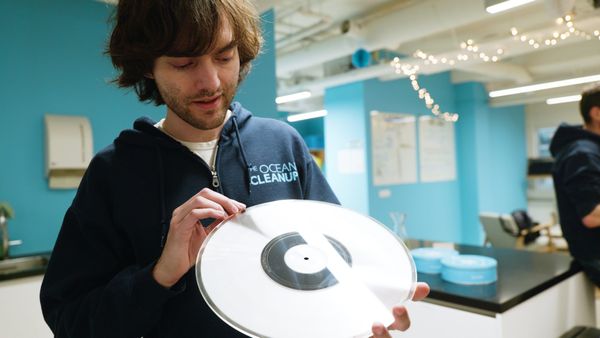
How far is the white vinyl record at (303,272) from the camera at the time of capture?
1.79 feet

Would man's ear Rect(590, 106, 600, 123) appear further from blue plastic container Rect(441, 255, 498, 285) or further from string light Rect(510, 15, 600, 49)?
blue plastic container Rect(441, 255, 498, 285)

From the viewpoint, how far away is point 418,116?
6.02 metres

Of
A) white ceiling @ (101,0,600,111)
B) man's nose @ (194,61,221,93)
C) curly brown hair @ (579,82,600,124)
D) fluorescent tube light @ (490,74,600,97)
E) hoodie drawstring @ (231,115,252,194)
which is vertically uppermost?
white ceiling @ (101,0,600,111)

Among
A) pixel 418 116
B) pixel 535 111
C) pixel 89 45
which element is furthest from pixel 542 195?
pixel 89 45

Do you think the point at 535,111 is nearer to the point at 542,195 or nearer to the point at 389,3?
the point at 542,195

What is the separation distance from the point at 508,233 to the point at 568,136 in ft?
9.97

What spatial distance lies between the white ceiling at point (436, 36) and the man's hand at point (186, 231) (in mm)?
2688

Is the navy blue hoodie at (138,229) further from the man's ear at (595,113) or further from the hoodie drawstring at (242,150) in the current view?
the man's ear at (595,113)

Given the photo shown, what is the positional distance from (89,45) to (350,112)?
11.4 feet

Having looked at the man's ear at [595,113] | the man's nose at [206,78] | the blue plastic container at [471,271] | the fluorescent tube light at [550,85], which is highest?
the fluorescent tube light at [550,85]

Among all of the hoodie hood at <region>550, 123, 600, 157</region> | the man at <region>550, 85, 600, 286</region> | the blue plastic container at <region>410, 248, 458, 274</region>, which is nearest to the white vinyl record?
the blue plastic container at <region>410, 248, 458, 274</region>

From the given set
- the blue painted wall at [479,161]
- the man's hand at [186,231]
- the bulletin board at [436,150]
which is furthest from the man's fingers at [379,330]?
the blue painted wall at [479,161]

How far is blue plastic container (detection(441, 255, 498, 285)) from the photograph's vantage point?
5.58ft

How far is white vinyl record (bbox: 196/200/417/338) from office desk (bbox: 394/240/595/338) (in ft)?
3.45
